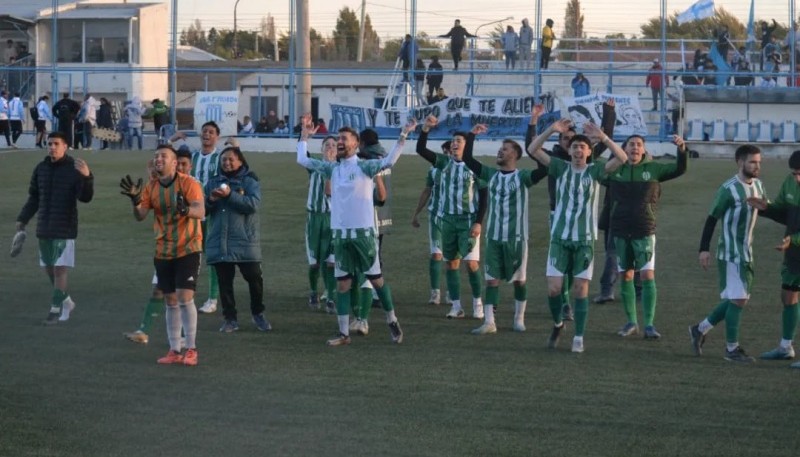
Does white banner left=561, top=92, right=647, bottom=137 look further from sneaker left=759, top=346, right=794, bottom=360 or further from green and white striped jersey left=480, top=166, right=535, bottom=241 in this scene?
sneaker left=759, top=346, right=794, bottom=360

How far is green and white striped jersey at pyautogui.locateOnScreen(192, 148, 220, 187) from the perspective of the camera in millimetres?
12648

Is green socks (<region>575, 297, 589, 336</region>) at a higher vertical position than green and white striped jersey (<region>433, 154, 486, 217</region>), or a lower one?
lower

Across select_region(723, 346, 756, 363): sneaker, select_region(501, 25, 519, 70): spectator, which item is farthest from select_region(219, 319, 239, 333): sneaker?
select_region(501, 25, 519, 70): spectator

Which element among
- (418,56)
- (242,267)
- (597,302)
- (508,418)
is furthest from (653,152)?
(508,418)

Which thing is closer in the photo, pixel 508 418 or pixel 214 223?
pixel 508 418

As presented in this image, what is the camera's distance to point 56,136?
12.3 m

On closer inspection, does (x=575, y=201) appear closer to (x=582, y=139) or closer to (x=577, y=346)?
(x=582, y=139)

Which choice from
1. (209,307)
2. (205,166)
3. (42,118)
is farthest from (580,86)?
(205,166)

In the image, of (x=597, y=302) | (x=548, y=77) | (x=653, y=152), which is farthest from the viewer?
(x=548, y=77)

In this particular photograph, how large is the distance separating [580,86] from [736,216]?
82.8 feet

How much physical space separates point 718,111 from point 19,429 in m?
28.9

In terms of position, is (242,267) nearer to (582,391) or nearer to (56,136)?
Answer: (56,136)

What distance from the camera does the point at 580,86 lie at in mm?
35438

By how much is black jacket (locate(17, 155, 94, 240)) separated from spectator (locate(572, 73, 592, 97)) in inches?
970
